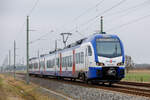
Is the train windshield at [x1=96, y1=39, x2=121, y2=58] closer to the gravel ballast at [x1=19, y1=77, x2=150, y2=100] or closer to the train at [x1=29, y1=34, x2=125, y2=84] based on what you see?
the train at [x1=29, y1=34, x2=125, y2=84]

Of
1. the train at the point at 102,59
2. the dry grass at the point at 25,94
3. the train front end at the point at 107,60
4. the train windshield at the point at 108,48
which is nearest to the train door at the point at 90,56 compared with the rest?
the train at the point at 102,59

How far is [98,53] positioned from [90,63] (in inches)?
34.2

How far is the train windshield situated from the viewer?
21.0 m

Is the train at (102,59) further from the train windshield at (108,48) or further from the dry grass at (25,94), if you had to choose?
the dry grass at (25,94)

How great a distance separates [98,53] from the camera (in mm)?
20953

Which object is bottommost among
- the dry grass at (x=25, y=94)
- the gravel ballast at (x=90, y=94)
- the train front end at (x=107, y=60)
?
the dry grass at (x=25, y=94)

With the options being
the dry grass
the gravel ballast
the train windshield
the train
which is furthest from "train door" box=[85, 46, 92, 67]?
the dry grass

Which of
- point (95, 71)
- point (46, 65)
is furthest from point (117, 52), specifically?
point (46, 65)

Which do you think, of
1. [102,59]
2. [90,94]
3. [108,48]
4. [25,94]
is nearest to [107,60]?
[102,59]

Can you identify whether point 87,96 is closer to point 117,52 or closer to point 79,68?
point 117,52

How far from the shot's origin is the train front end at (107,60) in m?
20.6

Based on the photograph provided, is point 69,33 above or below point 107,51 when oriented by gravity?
above

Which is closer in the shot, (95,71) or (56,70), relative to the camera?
(95,71)

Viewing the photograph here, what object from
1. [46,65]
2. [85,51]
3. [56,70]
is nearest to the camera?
[85,51]
